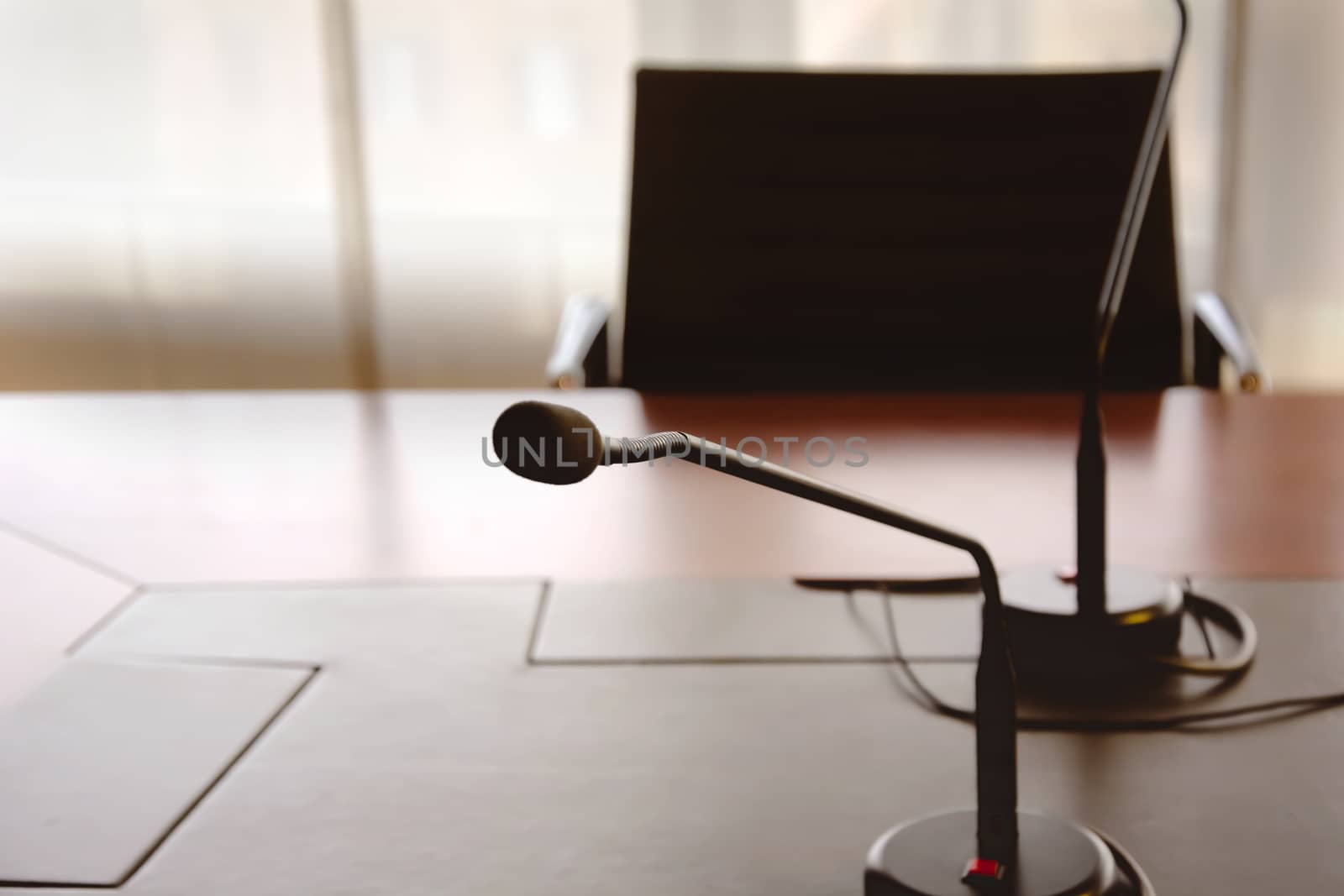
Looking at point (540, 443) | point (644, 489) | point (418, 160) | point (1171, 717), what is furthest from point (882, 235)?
point (418, 160)

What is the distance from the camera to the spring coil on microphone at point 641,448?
407 mm

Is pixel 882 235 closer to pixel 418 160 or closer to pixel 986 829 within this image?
pixel 986 829

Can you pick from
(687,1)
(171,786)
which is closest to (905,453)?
(171,786)

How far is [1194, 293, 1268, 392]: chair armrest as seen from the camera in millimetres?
1521

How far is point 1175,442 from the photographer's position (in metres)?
1.22

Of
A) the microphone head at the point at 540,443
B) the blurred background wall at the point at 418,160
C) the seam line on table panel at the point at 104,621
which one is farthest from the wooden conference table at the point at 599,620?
the blurred background wall at the point at 418,160

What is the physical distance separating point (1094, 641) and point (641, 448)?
1.45 feet

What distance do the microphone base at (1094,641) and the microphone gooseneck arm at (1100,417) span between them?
0.04ft

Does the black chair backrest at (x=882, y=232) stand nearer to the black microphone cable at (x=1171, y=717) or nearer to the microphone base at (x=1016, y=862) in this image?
the black microphone cable at (x=1171, y=717)

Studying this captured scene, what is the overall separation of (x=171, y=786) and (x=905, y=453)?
744 millimetres

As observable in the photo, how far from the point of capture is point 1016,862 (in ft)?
1.71

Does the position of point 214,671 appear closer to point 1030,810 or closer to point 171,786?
point 171,786

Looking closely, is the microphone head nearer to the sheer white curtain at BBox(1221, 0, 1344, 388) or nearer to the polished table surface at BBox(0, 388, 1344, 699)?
the polished table surface at BBox(0, 388, 1344, 699)

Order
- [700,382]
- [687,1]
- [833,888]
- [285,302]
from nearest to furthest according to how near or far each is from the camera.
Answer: [833,888] → [700,382] → [687,1] → [285,302]
